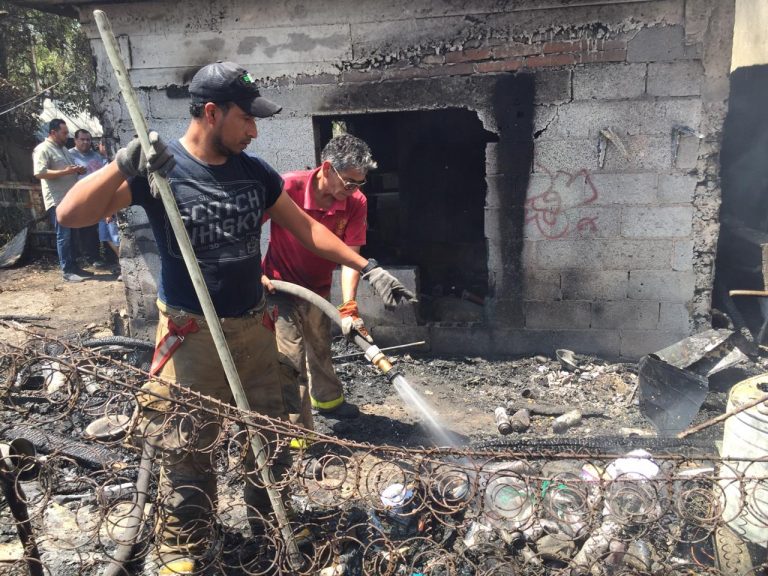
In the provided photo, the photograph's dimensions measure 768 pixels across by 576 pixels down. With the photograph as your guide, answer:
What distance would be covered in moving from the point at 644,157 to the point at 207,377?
414cm

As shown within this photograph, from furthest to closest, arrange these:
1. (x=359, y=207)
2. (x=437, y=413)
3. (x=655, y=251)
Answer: (x=655, y=251) < (x=437, y=413) < (x=359, y=207)

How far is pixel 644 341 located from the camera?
5.57 m

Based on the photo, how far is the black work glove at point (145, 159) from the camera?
2176 millimetres

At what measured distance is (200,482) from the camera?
8.89ft

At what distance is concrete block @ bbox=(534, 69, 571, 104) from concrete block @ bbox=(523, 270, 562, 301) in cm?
152

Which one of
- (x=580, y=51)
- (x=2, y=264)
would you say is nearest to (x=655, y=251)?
(x=580, y=51)

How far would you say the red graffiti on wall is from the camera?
17.6ft

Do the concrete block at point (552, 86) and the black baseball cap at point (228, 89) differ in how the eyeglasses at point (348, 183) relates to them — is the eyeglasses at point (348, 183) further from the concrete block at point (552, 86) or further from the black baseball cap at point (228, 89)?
the concrete block at point (552, 86)

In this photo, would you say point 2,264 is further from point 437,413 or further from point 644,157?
point 644,157

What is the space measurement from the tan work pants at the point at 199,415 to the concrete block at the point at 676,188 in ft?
12.4

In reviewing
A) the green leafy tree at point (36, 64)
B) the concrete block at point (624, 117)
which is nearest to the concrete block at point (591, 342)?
the concrete block at point (624, 117)

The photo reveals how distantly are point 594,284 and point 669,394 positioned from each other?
1.35m

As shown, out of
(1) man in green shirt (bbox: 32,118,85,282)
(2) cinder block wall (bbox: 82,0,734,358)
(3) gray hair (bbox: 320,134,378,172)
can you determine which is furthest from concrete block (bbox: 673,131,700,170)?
(1) man in green shirt (bbox: 32,118,85,282)

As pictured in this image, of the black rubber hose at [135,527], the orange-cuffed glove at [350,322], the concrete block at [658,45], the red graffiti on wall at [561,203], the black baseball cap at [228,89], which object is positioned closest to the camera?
the black baseball cap at [228,89]
